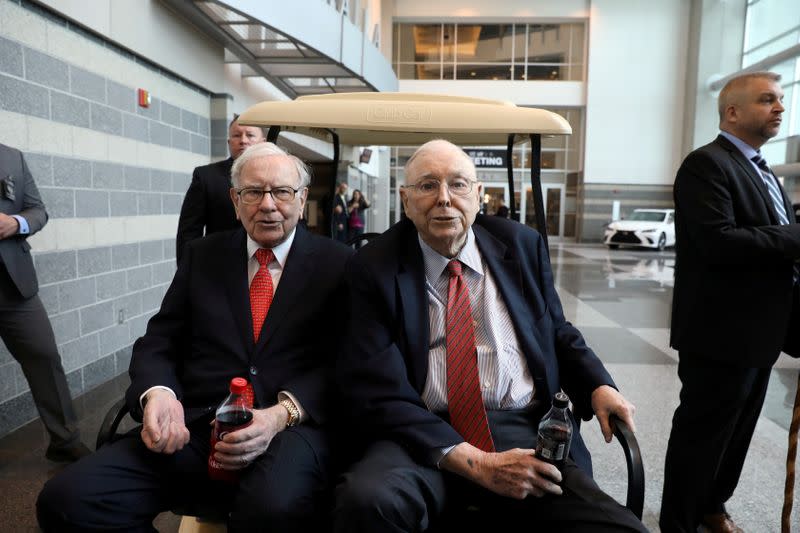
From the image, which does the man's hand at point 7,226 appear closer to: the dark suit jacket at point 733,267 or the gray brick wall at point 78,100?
the gray brick wall at point 78,100

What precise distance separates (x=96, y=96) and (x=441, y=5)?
20172 millimetres

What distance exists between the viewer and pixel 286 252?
2182mm

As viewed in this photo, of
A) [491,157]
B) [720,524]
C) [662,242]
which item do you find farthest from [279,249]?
[491,157]

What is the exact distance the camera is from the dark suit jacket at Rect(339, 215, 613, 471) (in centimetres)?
179

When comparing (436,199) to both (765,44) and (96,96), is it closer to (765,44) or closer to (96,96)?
(96,96)

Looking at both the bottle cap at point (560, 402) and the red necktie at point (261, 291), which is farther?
the red necktie at point (261, 291)

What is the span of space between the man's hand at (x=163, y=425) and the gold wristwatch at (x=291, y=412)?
0.30 meters

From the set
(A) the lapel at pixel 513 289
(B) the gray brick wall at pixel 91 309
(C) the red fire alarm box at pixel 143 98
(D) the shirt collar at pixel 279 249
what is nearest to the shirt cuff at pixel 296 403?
(D) the shirt collar at pixel 279 249

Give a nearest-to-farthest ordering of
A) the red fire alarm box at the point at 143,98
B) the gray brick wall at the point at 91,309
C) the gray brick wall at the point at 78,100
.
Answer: the gray brick wall at the point at 78,100 → the gray brick wall at the point at 91,309 → the red fire alarm box at the point at 143,98

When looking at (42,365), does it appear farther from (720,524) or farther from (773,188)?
(773,188)

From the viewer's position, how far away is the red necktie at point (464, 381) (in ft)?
6.02

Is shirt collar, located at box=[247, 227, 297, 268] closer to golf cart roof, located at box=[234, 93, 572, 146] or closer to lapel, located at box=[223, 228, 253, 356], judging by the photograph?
lapel, located at box=[223, 228, 253, 356]

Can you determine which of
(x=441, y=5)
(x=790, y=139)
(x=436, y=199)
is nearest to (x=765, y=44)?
(x=790, y=139)

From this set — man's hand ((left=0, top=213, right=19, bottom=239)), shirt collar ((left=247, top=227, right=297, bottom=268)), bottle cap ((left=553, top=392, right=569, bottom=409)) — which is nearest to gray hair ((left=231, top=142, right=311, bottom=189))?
shirt collar ((left=247, top=227, right=297, bottom=268))
